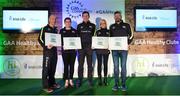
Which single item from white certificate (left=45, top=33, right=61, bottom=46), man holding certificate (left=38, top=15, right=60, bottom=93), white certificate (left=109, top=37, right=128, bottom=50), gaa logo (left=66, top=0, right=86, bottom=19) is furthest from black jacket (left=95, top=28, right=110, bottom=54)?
gaa logo (left=66, top=0, right=86, bottom=19)

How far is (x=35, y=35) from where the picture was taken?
34.8 feet

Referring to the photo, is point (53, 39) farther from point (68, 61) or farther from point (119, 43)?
point (119, 43)

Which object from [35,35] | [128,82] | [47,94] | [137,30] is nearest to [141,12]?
[137,30]

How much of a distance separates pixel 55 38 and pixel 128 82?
2359 millimetres

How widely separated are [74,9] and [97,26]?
77 centimetres

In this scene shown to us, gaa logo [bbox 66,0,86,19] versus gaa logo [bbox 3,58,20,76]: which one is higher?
gaa logo [bbox 66,0,86,19]

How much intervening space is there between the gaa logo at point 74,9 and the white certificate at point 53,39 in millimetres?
1966

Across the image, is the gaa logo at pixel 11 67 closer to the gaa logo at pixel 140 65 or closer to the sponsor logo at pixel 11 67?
the sponsor logo at pixel 11 67

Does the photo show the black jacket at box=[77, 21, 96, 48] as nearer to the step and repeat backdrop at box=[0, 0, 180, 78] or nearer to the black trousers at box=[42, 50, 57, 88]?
the black trousers at box=[42, 50, 57, 88]

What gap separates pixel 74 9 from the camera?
418 inches

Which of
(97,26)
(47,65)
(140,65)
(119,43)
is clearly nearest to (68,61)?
(47,65)

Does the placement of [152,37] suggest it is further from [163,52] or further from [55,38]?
[55,38]

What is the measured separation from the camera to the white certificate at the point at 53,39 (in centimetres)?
845

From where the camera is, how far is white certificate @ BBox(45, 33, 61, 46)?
27.7ft
